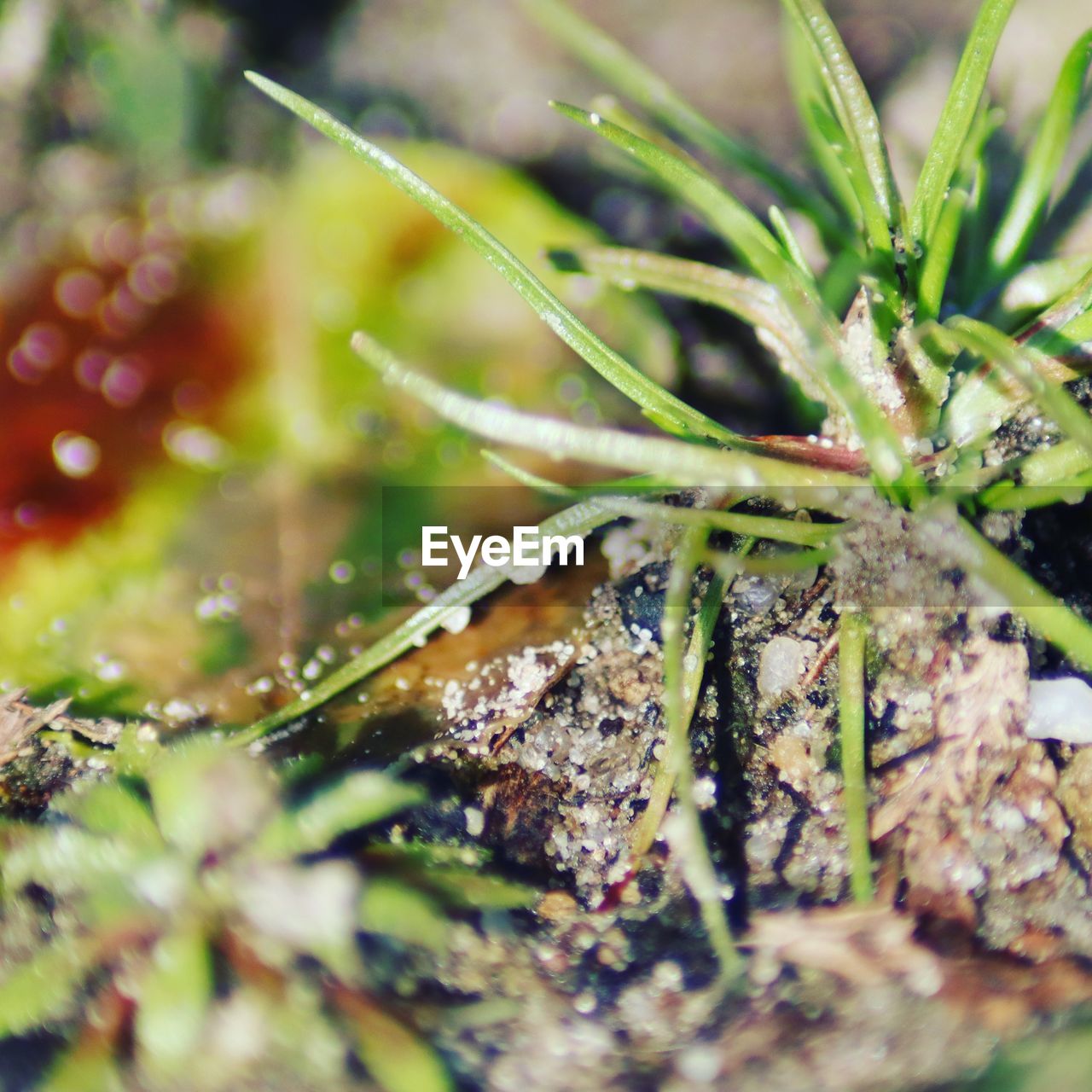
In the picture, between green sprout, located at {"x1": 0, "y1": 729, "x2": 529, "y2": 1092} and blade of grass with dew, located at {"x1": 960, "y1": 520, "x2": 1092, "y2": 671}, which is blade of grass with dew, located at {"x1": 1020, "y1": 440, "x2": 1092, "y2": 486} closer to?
blade of grass with dew, located at {"x1": 960, "y1": 520, "x2": 1092, "y2": 671}

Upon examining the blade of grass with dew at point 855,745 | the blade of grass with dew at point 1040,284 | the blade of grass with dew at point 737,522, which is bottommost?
the blade of grass with dew at point 855,745

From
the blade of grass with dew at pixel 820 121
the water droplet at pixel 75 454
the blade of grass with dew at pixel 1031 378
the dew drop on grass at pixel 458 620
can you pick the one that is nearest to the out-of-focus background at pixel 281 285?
the water droplet at pixel 75 454

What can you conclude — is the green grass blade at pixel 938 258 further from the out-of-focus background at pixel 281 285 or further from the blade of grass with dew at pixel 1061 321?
the out-of-focus background at pixel 281 285

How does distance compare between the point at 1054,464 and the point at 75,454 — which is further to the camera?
the point at 75,454

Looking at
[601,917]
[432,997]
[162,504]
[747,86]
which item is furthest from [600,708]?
[747,86]

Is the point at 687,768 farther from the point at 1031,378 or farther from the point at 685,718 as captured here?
the point at 1031,378

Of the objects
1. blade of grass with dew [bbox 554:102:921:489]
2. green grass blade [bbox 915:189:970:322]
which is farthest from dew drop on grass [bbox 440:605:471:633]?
green grass blade [bbox 915:189:970:322]

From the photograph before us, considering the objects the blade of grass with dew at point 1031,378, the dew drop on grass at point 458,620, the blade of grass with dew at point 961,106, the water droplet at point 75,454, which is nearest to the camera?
the blade of grass with dew at point 1031,378

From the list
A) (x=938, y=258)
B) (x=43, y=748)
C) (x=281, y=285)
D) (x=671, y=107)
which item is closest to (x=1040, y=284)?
(x=938, y=258)
